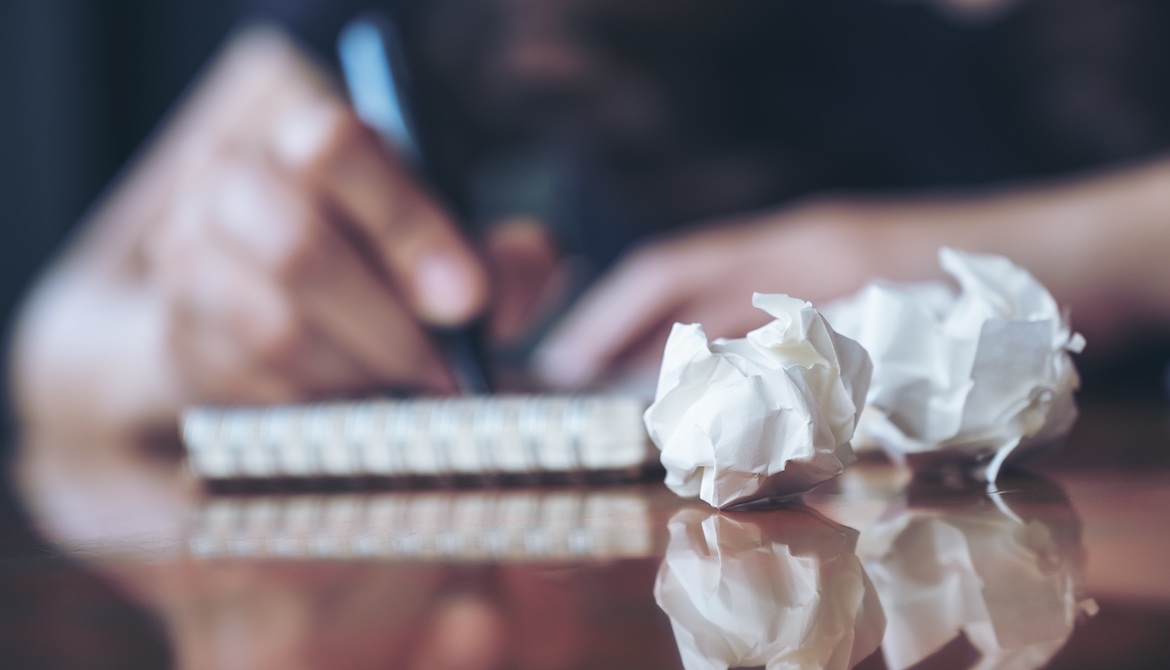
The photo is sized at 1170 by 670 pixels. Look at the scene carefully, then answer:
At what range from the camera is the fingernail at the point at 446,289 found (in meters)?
0.81

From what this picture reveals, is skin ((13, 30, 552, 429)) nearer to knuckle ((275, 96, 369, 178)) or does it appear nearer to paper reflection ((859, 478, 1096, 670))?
knuckle ((275, 96, 369, 178))

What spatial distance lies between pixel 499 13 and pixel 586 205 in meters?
0.54

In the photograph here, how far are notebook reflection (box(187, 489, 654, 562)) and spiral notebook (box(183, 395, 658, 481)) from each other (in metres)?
0.02

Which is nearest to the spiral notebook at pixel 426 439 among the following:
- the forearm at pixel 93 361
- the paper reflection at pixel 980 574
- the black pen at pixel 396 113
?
the paper reflection at pixel 980 574

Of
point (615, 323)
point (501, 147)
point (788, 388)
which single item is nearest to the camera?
point (788, 388)

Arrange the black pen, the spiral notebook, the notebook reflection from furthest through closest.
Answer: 1. the black pen
2. the spiral notebook
3. the notebook reflection

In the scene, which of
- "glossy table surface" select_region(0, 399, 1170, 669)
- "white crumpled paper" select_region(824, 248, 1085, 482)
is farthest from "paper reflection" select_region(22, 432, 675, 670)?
"white crumpled paper" select_region(824, 248, 1085, 482)

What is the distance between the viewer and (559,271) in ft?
4.25

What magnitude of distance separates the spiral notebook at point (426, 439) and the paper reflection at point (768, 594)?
10cm

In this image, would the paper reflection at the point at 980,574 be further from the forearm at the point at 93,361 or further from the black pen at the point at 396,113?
the forearm at the point at 93,361

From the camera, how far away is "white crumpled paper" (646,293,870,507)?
0.30m

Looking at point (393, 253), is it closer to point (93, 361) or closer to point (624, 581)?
point (93, 361)

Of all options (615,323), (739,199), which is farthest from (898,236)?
(739,199)

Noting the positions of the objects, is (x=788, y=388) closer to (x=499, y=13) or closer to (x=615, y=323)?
(x=615, y=323)
